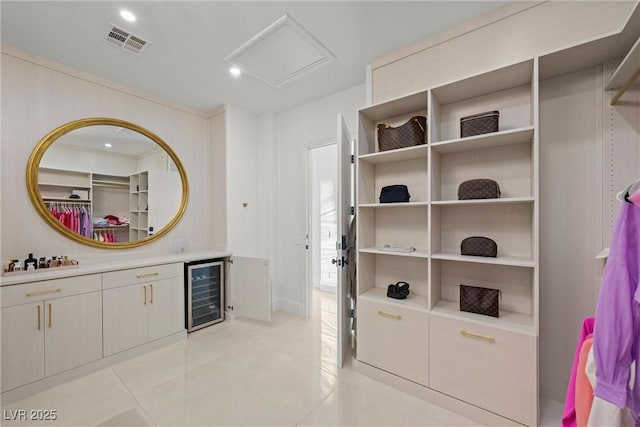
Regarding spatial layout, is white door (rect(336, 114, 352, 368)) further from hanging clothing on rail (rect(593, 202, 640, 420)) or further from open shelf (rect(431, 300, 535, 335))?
hanging clothing on rail (rect(593, 202, 640, 420))

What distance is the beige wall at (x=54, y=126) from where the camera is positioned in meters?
2.30

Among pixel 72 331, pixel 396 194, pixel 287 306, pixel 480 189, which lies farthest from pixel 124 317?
pixel 480 189

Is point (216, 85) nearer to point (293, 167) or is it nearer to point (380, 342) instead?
point (293, 167)

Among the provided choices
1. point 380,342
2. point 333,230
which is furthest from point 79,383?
point 333,230

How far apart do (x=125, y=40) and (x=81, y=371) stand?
2.88 meters

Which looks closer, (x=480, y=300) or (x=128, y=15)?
(x=480, y=300)

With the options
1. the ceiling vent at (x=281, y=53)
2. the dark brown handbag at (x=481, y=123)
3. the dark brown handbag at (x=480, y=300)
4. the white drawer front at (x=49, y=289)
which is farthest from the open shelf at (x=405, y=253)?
the white drawer front at (x=49, y=289)

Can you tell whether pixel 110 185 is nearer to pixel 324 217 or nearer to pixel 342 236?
pixel 342 236

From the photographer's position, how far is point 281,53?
2432 mm

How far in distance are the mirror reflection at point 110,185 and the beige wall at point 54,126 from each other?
13 cm

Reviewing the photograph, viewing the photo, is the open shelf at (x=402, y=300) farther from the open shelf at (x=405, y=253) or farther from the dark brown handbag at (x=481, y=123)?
the dark brown handbag at (x=481, y=123)

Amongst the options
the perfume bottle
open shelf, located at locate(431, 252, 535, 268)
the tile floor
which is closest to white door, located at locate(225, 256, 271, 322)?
the tile floor

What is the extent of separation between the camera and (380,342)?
2146 mm

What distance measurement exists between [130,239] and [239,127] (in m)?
1.99
